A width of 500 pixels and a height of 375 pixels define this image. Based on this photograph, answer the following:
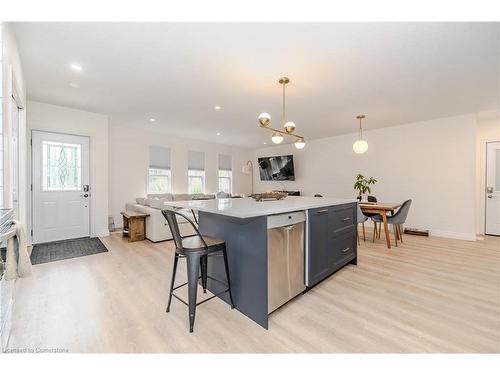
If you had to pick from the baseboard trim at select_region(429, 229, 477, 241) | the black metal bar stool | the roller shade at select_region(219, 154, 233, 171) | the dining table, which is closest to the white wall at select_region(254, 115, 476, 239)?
the baseboard trim at select_region(429, 229, 477, 241)

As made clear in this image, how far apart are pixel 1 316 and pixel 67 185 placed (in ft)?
12.2

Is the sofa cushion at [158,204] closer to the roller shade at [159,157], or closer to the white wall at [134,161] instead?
the white wall at [134,161]

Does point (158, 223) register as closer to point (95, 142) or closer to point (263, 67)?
Result: point (95, 142)

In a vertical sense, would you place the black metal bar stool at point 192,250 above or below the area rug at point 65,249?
above

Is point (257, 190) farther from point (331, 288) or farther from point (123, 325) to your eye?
point (123, 325)

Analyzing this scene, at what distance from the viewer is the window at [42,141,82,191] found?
416 cm

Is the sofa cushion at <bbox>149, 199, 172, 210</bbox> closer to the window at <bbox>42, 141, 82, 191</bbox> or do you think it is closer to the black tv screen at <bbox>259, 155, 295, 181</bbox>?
the window at <bbox>42, 141, 82, 191</bbox>

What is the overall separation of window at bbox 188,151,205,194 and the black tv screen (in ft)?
7.12

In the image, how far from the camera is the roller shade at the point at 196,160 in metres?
6.92

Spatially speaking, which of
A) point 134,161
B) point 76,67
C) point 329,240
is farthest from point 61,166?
point 329,240

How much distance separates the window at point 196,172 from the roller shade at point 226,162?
0.78m

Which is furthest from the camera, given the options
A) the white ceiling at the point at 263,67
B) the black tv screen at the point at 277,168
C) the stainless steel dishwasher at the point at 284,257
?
the black tv screen at the point at 277,168

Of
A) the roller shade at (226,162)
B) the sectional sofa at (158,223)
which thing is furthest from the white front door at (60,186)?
the roller shade at (226,162)
